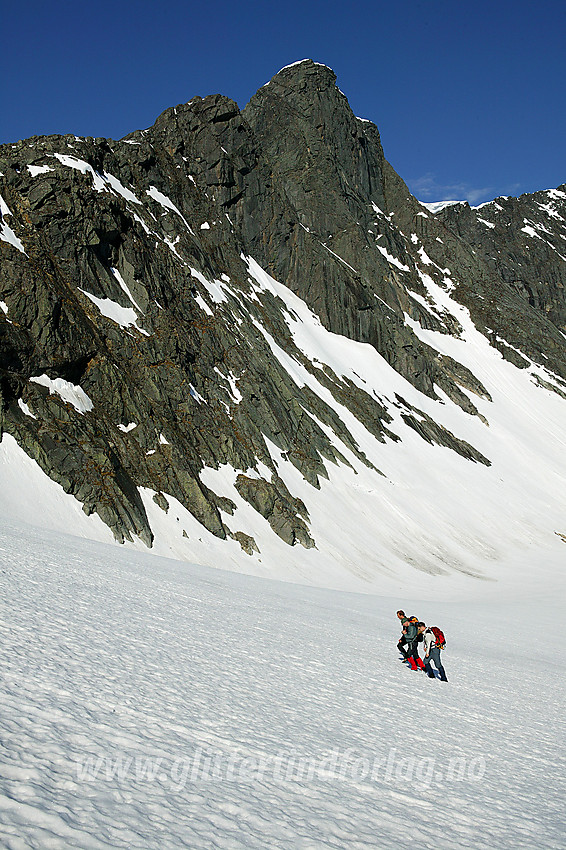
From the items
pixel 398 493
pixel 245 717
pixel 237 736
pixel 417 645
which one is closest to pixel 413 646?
pixel 417 645

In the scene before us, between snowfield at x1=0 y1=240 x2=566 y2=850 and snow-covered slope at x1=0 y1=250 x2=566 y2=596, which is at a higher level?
snow-covered slope at x1=0 y1=250 x2=566 y2=596

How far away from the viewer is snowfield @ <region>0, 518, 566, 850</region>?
15.3 feet

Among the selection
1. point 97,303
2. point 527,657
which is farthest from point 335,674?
point 97,303

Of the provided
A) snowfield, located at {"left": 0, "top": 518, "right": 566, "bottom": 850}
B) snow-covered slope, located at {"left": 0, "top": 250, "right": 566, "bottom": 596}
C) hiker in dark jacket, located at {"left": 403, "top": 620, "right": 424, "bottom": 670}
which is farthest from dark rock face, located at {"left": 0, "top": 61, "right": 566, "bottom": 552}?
snowfield, located at {"left": 0, "top": 518, "right": 566, "bottom": 850}

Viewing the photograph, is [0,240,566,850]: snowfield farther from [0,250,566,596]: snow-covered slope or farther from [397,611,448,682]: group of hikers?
[0,250,566,596]: snow-covered slope

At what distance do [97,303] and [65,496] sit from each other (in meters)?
20.6

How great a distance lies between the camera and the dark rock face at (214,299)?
122ft

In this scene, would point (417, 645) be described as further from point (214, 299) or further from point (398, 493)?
point (214, 299)

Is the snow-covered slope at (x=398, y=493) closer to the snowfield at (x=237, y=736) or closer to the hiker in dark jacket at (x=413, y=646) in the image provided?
the snowfield at (x=237, y=736)

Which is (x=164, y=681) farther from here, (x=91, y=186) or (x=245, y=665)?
(x=91, y=186)

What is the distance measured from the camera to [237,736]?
6.60 meters

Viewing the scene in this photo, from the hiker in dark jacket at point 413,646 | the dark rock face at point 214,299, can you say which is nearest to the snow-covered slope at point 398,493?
the dark rock face at point 214,299

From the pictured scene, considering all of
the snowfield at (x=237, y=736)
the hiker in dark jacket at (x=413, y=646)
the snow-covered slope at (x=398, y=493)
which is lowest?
the snowfield at (x=237, y=736)

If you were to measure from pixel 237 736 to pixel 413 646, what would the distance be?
8.74 meters
